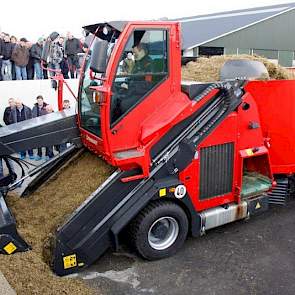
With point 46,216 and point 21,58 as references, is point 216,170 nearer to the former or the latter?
point 46,216

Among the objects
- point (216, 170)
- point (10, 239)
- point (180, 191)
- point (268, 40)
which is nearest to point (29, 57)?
point (216, 170)

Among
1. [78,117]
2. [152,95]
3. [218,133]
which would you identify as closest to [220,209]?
[218,133]

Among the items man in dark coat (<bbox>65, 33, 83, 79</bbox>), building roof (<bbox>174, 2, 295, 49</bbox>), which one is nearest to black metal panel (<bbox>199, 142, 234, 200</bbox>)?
man in dark coat (<bbox>65, 33, 83, 79</bbox>)

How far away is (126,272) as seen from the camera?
5.11 metres

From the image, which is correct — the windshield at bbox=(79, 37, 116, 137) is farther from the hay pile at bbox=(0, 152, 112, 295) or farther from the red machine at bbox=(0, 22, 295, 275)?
the hay pile at bbox=(0, 152, 112, 295)

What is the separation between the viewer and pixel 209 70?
7023 millimetres

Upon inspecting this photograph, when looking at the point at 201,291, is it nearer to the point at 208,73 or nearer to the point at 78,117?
the point at 78,117

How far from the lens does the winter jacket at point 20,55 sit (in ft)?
36.0

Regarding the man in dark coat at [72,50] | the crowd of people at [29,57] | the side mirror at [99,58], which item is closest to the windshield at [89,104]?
the side mirror at [99,58]

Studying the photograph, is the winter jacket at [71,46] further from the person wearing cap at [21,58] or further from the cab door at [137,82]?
the cab door at [137,82]

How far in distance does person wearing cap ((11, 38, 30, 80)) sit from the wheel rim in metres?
7.53

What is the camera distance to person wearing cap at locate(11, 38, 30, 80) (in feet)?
36.0

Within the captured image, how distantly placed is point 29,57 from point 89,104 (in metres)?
6.85

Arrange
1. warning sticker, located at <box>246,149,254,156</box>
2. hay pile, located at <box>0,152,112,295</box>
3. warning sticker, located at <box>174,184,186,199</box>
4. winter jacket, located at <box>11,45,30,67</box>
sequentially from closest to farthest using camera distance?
hay pile, located at <box>0,152,112,295</box> < warning sticker, located at <box>174,184,186,199</box> < warning sticker, located at <box>246,149,254,156</box> < winter jacket, located at <box>11,45,30,67</box>
